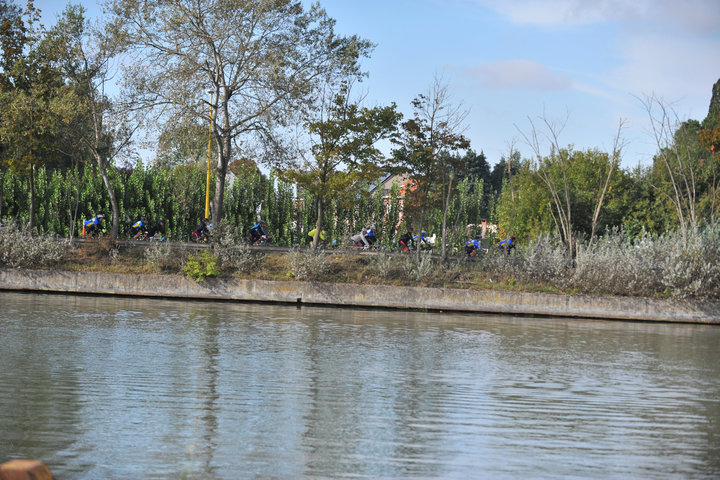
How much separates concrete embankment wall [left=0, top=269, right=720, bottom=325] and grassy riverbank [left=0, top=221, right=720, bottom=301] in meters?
0.52

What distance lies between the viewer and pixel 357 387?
1082 cm

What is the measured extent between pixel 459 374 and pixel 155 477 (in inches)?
264

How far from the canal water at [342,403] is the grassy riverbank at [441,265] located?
8.14 m

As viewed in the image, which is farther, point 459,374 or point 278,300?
point 278,300

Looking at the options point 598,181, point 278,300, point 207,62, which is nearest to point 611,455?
point 278,300

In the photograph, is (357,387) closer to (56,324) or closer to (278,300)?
(56,324)

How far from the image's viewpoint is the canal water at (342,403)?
280 inches

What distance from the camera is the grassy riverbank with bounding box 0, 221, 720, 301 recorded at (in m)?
25.8

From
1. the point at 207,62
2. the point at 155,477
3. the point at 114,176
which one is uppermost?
the point at 207,62

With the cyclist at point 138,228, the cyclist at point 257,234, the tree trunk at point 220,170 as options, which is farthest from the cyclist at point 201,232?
the tree trunk at point 220,170

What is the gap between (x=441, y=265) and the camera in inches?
1085

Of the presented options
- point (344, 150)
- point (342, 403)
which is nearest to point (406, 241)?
point (344, 150)

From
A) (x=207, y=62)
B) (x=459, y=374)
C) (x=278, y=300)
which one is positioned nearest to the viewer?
(x=459, y=374)

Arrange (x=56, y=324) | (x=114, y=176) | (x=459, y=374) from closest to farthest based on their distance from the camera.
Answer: (x=459, y=374) → (x=56, y=324) → (x=114, y=176)
